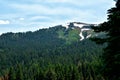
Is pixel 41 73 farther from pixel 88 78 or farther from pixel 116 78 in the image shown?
pixel 116 78

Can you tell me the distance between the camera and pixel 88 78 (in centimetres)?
15000

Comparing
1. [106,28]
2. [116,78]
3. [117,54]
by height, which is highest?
[106,28]

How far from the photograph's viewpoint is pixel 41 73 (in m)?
143

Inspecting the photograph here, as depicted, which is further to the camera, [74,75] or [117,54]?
[74,75]

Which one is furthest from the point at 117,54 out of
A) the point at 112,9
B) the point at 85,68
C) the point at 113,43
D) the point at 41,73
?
the point at 85,68

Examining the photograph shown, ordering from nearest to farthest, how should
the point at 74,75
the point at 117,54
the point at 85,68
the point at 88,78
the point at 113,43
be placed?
the point at 117,54
the point at 113,43
the point at 74,75
the point at 88,78
the point at 85,68

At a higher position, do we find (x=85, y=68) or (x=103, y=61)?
(x=103, y=61)

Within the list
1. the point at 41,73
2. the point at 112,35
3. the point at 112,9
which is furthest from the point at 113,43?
the point at 41,73

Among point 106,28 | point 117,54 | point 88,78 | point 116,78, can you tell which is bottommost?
point 88,78

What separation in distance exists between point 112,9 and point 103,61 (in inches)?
138

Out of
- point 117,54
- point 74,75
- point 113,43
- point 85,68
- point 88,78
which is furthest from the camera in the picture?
point 85,68

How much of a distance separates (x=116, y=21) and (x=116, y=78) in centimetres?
361

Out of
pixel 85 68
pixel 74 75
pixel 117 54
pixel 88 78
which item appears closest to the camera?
pixel 117 54

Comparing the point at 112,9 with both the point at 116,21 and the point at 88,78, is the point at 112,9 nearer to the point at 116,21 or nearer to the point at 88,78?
the point at 116,21
